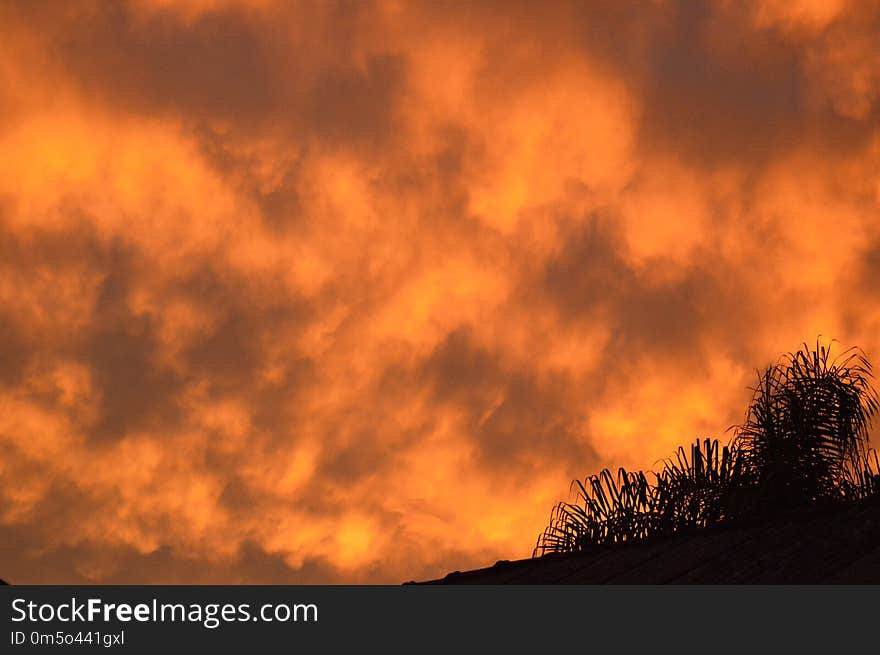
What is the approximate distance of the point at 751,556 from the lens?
30.0 feet

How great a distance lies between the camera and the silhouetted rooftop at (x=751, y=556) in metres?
8.04

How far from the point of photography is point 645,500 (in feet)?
64.8

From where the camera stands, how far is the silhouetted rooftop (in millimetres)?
8039
